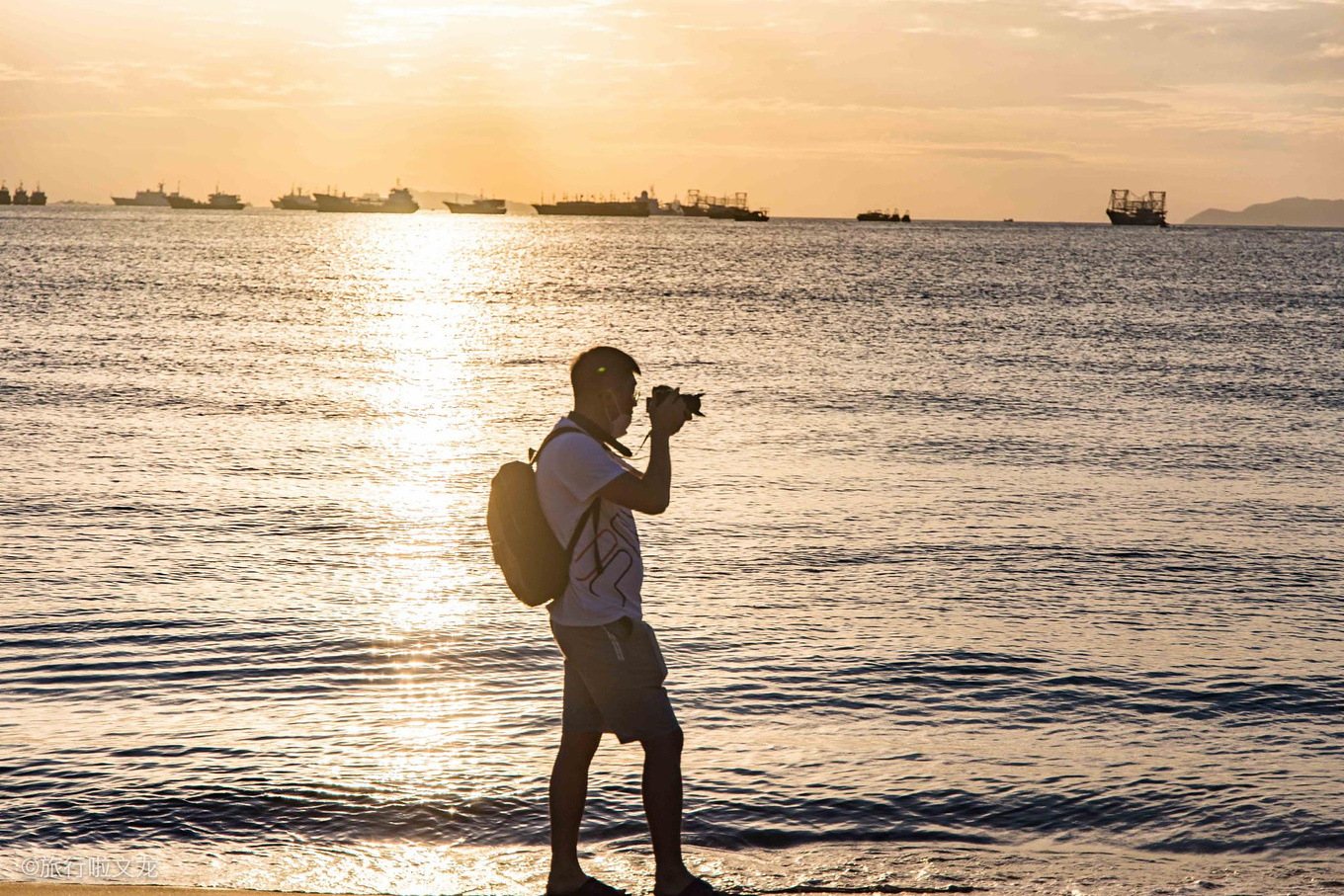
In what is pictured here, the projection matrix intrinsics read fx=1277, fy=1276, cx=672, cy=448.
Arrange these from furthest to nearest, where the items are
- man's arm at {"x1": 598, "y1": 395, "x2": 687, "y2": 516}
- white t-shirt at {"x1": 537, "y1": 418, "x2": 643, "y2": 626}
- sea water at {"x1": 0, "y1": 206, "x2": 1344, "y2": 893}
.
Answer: sea water at {"x1": 0, "y1": 206, "x2": 1344, "y2": 893}
white t-shirt at {"x1": 537, "y1": 418, "x2": 643, "y2": 626}
man's arm at {"x1": 598, "y1": 395, "x2": 687, "y2": 516}

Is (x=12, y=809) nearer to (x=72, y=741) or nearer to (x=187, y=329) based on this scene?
(x=72, y=741)

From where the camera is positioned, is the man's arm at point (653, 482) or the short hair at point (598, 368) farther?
the short hair at point (598, 368)

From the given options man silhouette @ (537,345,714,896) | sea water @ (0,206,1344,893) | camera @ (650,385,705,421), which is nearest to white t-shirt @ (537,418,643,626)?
man silhouette @ (537,345,714,896)

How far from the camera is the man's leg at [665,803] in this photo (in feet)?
15.1

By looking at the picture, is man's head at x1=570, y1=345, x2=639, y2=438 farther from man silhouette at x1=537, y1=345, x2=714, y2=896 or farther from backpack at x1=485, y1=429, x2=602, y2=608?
backpack at x1=485, y1=429, x2=602, y2=608

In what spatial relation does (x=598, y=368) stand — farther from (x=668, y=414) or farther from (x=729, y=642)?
(x=729, y=642)

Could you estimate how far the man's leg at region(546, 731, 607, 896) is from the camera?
4.80m

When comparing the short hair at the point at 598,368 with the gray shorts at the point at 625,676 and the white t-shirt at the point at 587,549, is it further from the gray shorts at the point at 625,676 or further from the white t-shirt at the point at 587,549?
the gray shorts at the point at 625,676

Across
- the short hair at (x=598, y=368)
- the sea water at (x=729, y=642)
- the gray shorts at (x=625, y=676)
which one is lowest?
the sea water at (x=729, y=642)

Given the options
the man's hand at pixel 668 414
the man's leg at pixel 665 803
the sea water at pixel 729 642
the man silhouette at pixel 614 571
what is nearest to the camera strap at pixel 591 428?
the man silhouette at pixel 614 571

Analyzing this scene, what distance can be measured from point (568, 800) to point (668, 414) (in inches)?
60.0

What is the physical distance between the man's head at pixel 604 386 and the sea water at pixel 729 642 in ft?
6.57

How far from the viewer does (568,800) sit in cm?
481

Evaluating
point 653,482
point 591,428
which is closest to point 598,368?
point 591,428
